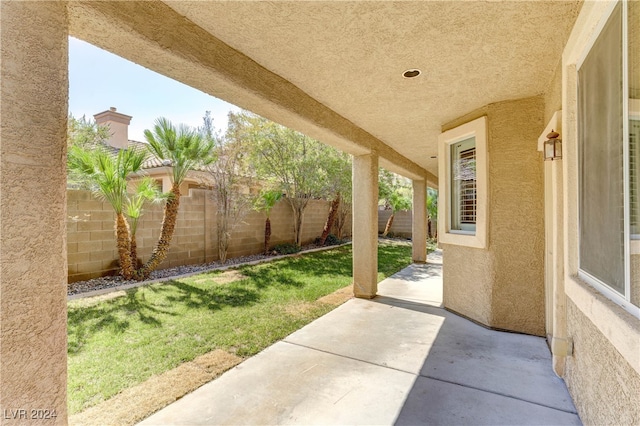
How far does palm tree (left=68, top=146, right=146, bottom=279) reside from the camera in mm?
7605

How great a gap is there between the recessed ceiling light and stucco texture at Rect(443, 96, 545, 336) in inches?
82.2

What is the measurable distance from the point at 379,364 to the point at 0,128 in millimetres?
4509

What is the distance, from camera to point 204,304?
263 inches

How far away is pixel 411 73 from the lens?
14.3ft

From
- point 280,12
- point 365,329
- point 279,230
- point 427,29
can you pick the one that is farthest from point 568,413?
point 279,230

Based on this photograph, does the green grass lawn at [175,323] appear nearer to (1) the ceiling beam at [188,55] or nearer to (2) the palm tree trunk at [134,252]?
(2) the palm tree trunk at [134,252]

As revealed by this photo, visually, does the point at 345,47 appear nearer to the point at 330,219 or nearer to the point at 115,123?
the point at 330,219

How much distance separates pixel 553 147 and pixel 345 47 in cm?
281

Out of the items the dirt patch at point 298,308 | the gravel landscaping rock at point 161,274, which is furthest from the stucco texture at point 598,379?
the gravel landscaping rock at point 161,274

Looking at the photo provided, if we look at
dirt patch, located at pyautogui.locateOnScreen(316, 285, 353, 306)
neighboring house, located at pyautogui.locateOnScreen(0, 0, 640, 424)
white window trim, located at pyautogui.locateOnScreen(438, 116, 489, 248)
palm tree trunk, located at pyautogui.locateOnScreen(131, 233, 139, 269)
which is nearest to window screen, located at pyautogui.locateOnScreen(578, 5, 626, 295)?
neighboring house, located at pyautogui.locateOnScreen(0, 0, 640, 424)

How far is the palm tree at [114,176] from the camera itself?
761cm

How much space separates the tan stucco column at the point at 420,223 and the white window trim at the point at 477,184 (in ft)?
20.7

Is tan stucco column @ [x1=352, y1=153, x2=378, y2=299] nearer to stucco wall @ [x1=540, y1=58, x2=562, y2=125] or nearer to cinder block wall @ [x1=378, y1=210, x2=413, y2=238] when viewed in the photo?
stucco wall @ [x1=540, y1=58, x2=562, y2=125]

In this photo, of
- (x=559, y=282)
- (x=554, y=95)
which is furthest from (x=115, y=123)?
(x=559, y=282)
